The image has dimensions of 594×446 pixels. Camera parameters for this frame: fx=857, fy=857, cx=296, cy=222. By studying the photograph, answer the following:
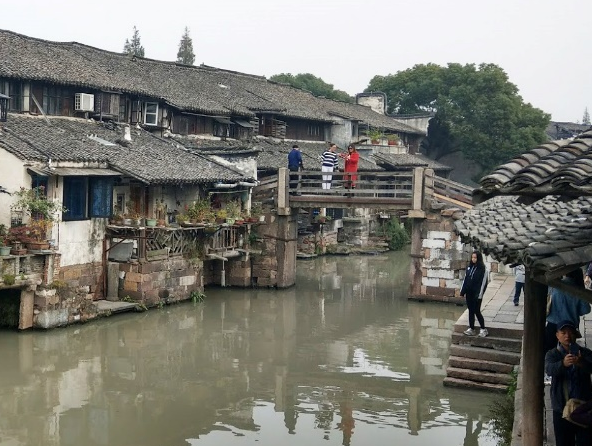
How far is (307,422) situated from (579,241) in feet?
28.1

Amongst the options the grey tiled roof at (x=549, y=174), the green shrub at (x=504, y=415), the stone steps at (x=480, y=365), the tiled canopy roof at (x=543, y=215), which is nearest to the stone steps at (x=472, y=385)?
the stone steps at (x=480, y=365)

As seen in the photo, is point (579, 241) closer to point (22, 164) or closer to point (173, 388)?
point (173, 388)

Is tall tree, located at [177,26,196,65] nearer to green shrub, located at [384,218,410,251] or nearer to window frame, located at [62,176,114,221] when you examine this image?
green shrub, located at [384,218,410,251]

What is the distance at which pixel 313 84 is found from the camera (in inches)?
2549

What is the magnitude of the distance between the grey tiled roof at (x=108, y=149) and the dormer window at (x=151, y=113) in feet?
4.10

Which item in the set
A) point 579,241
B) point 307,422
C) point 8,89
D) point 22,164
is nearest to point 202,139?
point 8,89

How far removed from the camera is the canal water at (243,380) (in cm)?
1366

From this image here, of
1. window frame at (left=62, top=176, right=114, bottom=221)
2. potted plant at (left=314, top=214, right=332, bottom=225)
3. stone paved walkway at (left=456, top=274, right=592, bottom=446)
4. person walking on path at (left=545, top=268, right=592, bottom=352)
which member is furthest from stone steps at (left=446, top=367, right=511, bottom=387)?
potted plant at (left=314, top=214, right=332, bottom=225)

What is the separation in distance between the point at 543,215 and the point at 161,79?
25.3m

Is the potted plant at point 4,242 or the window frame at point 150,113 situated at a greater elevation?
the window frame at point 150,113

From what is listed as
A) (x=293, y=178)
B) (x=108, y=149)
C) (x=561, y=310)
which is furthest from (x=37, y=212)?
(x=561, y=310)

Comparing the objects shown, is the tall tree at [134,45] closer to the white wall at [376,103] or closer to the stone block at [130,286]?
the white wall at [376,103]

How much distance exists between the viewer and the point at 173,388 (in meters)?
16.1

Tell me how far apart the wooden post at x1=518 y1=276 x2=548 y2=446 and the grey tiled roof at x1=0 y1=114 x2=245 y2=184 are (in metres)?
14.1
